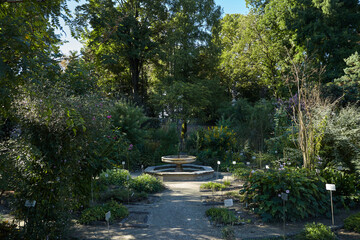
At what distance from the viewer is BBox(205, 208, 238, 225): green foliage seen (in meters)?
4.59

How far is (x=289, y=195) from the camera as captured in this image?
189 inches

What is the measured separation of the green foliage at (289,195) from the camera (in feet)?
15.4

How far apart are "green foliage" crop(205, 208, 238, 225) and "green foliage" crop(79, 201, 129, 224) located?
1549mm

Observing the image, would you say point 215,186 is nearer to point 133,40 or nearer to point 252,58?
point 133,40

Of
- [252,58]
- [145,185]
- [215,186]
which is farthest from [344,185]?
[252,58]

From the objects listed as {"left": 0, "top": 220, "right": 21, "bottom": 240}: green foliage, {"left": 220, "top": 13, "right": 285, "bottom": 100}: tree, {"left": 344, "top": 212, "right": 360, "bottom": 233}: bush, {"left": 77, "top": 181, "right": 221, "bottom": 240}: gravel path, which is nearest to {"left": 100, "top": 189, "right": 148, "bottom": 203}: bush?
{"left": 77, "top": 181, "right": 221, "bottom": 240}: gravel path

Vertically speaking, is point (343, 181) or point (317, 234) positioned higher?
point (343, 181)

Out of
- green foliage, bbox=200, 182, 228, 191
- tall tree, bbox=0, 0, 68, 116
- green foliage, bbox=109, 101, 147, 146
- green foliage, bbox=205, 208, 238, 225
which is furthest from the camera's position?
green foliage, bbox=109, 101, 147, 146

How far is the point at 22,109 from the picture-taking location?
3.64 metres

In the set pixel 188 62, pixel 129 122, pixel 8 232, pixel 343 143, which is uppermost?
pixel 188 62

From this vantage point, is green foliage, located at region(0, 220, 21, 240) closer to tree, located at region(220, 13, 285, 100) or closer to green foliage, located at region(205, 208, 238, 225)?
green foliage, located at region(205, 208, 238, 225)

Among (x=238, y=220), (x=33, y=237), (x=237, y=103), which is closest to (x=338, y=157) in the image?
(x=238, y=220)

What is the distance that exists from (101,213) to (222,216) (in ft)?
6.96

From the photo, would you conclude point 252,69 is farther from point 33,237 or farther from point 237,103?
point 33,237
